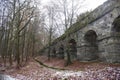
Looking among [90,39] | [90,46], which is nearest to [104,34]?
[90,39]

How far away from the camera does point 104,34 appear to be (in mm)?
15086

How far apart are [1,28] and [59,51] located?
1067 centimetres

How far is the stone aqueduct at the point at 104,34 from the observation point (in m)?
13.7

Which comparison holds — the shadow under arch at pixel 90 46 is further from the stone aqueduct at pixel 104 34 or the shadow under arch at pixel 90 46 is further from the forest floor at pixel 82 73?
the forest floor at pixel 82 73

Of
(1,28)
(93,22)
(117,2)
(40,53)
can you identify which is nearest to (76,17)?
(93,22)

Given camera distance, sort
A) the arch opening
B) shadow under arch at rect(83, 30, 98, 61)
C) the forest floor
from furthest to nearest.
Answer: the arch opening, shadow under arch at rect(83, 30, 98, 61), the forest floor

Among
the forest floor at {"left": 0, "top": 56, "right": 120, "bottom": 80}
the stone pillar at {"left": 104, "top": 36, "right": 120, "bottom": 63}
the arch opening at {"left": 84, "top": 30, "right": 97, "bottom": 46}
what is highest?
the arch opening at {"left": 84, "top": 30, "right": 97, "bottom": 46}

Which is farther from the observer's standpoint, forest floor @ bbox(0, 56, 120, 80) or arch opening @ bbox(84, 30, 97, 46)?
arch opening @ bbox(84, 30, 97, 46)

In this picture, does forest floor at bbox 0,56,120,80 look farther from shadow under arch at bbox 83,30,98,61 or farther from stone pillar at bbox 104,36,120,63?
shadow under arch at bbox 83,30,98,61

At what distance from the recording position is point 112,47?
13.9 metres

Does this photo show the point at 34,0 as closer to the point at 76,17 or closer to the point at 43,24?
the point at 76,17

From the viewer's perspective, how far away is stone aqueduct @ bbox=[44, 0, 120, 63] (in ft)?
44.9

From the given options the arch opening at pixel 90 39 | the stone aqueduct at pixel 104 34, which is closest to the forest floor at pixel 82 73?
the stone aqueduct at pixel 104 34

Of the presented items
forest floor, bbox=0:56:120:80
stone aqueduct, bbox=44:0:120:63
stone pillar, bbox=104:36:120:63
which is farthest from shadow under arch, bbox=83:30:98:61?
stone pillar, bbox=104:36:120:63
